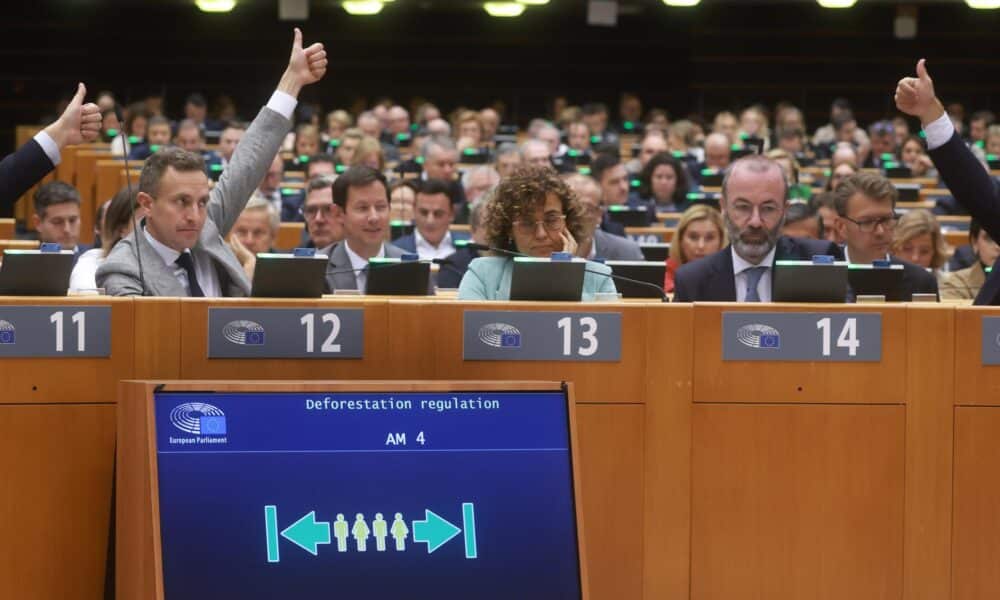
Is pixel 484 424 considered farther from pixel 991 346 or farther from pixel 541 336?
pixel 991 346

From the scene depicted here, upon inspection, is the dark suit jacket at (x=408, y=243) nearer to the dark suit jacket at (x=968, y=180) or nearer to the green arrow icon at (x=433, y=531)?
the dark suit jacket at (x=968, y=180)

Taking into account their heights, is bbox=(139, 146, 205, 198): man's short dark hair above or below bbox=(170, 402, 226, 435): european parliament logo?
above

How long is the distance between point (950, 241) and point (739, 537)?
21.8 ft

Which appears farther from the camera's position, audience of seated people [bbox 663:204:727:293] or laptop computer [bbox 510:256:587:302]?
audience of seated people [bbox 663:204:727:293]

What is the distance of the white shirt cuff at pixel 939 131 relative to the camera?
12.7 ft

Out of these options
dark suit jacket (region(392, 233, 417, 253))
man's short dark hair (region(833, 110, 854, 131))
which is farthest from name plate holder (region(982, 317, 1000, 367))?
man's short dark hair (region(833, 110, 854, 131))

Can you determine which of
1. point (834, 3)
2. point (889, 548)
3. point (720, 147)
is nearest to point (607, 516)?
point (889, 548)

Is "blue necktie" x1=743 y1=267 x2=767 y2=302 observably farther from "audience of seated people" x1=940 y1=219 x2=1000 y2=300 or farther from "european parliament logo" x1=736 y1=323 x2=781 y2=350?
"audience of seated people" x1=940 y1=219 x2=1000 y2=300

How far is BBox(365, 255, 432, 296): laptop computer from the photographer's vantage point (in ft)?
13.8

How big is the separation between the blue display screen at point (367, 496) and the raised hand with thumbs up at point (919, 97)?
4.45ft

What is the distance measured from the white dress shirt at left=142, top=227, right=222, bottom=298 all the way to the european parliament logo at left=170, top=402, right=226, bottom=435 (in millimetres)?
1026

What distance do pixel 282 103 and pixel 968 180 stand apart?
5.84 feet

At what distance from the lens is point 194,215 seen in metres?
3.88

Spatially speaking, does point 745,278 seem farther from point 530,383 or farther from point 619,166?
point 619,166
